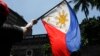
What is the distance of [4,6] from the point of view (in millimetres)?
2740

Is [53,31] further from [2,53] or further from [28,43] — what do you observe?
[28,43]

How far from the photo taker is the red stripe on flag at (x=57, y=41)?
225 inches

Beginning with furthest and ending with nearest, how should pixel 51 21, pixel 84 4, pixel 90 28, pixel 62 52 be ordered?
1. pixel 84 4
2. pixel 90 28
3. pixel 51 21
4. pixel 62 52

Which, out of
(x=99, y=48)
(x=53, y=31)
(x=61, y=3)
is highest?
(x=99, y=48)

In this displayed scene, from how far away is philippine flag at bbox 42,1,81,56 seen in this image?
5.70m

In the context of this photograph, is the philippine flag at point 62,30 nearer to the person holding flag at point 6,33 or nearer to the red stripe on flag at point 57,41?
the red stripe on flag at point 57,41

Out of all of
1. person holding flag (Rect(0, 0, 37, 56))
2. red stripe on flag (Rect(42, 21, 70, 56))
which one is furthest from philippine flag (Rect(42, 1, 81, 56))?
person holding flag (Rect(0, 0, 37, 56))

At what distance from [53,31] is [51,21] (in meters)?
0.50

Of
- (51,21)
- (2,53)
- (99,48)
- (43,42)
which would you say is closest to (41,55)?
(43,42)

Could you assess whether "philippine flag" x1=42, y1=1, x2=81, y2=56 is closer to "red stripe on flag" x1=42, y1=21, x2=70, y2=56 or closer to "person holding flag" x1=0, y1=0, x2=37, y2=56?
"red stripe on flag" x1=42, y1=21, x2=70, y2=56

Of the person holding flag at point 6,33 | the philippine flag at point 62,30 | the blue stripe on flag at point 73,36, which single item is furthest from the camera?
the philippine flag at point 62,30

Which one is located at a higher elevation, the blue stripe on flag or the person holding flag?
the blue stripe on flag

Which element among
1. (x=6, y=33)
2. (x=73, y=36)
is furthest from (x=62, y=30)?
(x=6, y=33)

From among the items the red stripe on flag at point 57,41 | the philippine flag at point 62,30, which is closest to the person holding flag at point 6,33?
the philippine flag at point 62,30
